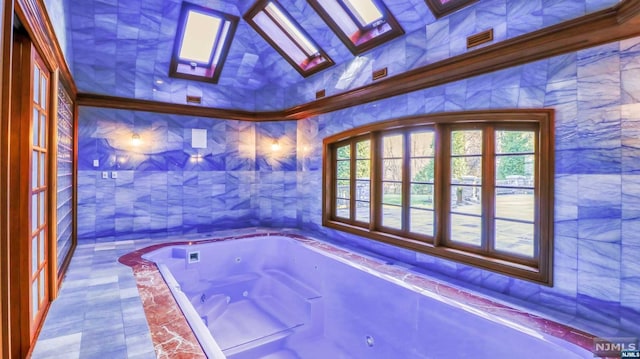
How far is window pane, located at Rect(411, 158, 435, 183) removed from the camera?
364cm

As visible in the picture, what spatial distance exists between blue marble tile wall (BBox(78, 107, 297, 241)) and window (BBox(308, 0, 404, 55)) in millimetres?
2049

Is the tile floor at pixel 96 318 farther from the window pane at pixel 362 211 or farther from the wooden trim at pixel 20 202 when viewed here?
the window pane at pixel 362 211

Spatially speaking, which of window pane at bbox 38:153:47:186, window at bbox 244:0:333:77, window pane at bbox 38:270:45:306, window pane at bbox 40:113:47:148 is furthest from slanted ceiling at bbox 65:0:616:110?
window pane at bbox 38:270:45:306

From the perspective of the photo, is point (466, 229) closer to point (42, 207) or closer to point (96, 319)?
point (96, 319)

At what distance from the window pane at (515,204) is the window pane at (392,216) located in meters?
1.17

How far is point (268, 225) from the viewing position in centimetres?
576

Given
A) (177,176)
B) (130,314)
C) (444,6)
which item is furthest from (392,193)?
(177,176)

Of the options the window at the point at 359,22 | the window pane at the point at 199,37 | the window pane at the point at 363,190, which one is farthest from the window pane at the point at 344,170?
the window pane at the point at 199,37

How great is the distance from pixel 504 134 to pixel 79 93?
5.02 meters

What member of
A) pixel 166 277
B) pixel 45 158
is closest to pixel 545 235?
pixel 166 277

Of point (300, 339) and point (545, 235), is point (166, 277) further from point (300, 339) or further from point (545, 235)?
point (545, 235)

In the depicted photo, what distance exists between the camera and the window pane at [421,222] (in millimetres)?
3654

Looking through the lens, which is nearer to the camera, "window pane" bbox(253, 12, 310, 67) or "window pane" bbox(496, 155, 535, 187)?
"window pane" bbox(496, 155, 535, 187)

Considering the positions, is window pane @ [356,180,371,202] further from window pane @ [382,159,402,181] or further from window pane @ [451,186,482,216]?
window pane @ [451,186,482,216]
